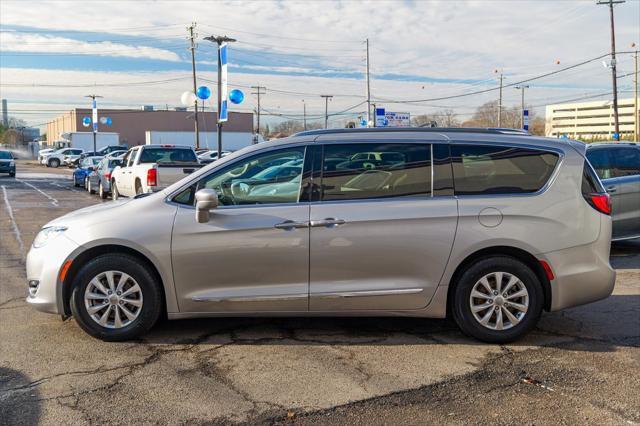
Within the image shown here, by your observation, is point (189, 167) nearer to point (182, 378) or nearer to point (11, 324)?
point (11, 324)

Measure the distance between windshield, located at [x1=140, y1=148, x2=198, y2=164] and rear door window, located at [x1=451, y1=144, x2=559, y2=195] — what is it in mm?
11223

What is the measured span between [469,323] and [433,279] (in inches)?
19.5

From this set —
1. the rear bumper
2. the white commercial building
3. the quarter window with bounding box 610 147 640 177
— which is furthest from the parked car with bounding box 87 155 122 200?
the white commercial building

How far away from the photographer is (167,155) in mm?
15938

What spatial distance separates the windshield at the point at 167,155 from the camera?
1560 centimetres

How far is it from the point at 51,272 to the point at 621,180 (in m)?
8.30

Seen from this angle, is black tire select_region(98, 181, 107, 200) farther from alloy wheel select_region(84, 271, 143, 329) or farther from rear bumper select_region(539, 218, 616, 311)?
rear bumper select_region(539, 218, 616, 311)

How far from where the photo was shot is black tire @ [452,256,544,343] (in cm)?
520

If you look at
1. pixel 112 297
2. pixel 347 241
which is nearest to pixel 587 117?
pixel 347 241

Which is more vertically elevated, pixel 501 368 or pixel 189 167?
pixel 189 167

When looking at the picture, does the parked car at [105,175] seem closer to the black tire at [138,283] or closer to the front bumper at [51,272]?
the front bumper at [51,272]

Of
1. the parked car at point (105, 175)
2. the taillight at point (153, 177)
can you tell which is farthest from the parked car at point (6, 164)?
the taillight at point (153, 177)

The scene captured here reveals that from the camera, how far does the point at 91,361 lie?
477cm

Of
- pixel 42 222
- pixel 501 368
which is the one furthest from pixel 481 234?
pixel 42 222
